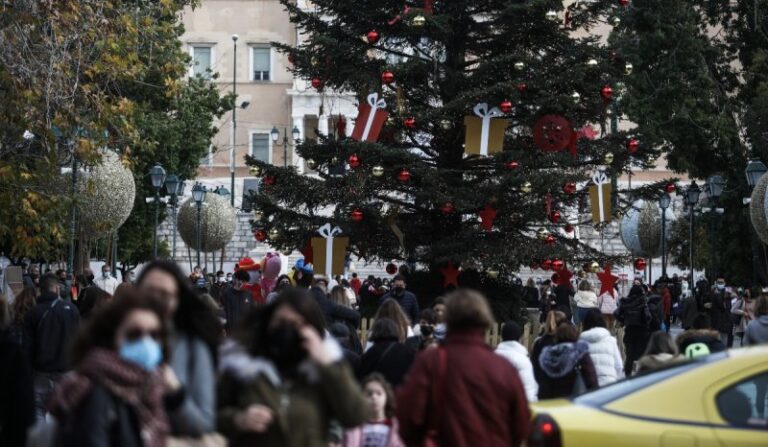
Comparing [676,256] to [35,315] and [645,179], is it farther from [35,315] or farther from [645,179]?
[35,315]

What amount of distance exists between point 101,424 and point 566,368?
725 cm

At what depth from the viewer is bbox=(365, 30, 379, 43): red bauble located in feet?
74.9

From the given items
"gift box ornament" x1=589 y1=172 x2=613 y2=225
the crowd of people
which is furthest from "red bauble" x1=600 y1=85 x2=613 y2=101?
the crowd of people

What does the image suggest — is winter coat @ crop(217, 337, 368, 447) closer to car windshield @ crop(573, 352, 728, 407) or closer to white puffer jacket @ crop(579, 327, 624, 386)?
car windshield @ crop(573, 352, 728, 407)

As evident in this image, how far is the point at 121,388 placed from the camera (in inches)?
219

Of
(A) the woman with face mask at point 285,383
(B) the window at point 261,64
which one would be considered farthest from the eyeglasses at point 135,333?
(B) the window at point 261,64

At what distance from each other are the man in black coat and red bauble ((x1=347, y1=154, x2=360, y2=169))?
9.58 metres

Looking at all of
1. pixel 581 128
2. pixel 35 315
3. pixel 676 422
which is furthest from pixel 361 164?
pixel 676 422

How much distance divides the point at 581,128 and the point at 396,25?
3.47m

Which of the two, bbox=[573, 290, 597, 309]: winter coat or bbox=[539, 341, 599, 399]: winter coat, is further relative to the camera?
bbox=[573, 290, 597, 309]: winter coat

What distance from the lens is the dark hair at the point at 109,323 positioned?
5.67 metres

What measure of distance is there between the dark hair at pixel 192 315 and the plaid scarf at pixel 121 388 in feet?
2.46

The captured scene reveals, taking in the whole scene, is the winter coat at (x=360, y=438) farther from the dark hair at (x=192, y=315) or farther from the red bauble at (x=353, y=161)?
the red bauble at (x=353, y=161)

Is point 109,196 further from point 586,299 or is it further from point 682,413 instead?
point 682,413
